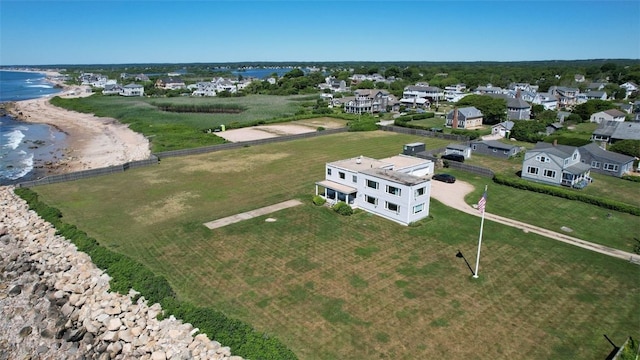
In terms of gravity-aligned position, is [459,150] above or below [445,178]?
above

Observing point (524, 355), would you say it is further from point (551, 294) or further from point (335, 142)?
point (335, 142)

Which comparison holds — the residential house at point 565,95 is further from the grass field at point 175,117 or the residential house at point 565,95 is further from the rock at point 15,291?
the rock at point 15,291

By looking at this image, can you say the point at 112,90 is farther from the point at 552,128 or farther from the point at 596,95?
the point at 596,95

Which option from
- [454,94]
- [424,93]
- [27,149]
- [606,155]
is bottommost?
[27,149]

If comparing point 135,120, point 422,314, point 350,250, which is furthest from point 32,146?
point 422,314

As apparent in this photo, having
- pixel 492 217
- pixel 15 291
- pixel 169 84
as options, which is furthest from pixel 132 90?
pixel 492 217

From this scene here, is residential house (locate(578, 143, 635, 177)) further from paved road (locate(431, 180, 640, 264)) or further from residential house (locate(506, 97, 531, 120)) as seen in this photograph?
residential house (locate(506, 97, 531, 120))

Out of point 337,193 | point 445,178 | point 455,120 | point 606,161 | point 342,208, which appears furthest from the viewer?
point 455,120
